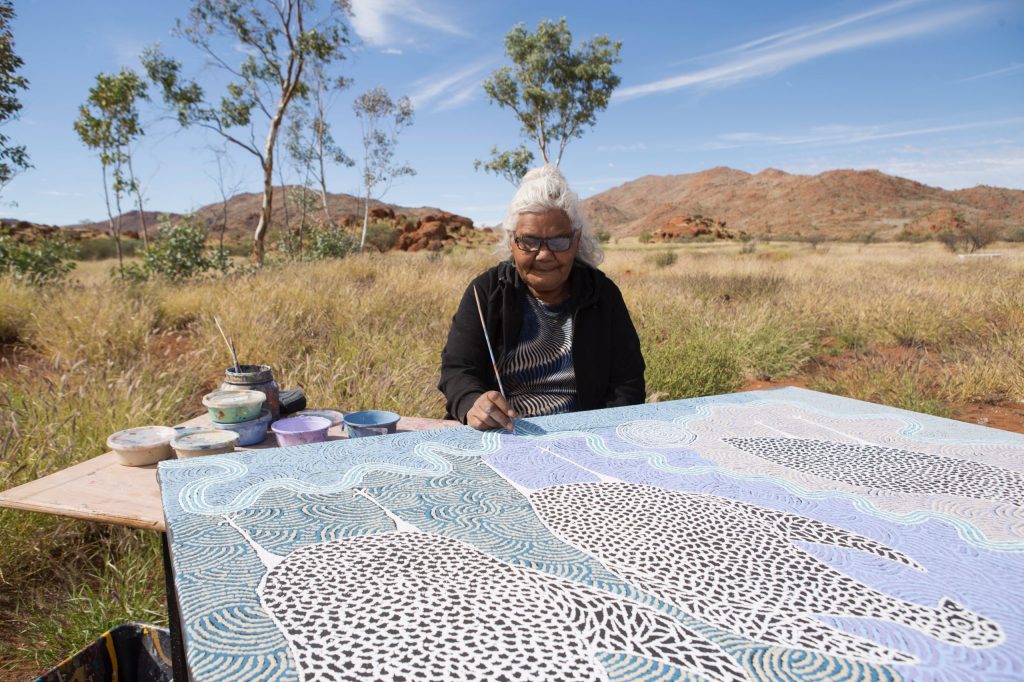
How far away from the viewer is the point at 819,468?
4.72ft

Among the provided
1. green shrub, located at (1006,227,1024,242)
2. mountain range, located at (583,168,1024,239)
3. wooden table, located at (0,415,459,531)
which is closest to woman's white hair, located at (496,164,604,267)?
wooden table, located at (0,415,459,531)

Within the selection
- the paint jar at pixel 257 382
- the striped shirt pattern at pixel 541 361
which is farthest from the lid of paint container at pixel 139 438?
the striped shirt pattern at pixel 541 361

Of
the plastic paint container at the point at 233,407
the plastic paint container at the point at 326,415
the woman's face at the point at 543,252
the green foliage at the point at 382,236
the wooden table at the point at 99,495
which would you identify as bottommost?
the wooden table at the point at 99,495

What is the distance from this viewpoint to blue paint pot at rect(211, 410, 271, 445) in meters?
1.79

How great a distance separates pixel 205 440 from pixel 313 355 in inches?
124

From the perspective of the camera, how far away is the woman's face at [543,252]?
8.04 ft

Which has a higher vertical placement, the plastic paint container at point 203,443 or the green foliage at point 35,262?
the green foliage at point 35,262

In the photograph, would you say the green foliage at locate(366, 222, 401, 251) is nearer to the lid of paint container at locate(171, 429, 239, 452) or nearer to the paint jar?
the paint jar

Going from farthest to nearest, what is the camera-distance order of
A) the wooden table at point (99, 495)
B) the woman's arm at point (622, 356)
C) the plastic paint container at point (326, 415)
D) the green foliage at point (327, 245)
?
the green foliage at point (327, 245) → the woman's arm at point (622, 356) → the plastic paint container at point (326, 415) → the wooden table at point (99, 495)

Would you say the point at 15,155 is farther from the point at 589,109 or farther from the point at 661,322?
the point at 589,109

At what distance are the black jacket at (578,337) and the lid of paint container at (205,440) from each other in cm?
Result: 94

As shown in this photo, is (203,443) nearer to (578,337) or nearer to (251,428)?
(251,428)

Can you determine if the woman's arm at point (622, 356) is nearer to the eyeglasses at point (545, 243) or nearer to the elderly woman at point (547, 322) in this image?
the elderly woman at point (547, 322)

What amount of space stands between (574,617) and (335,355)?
13.9 feet
